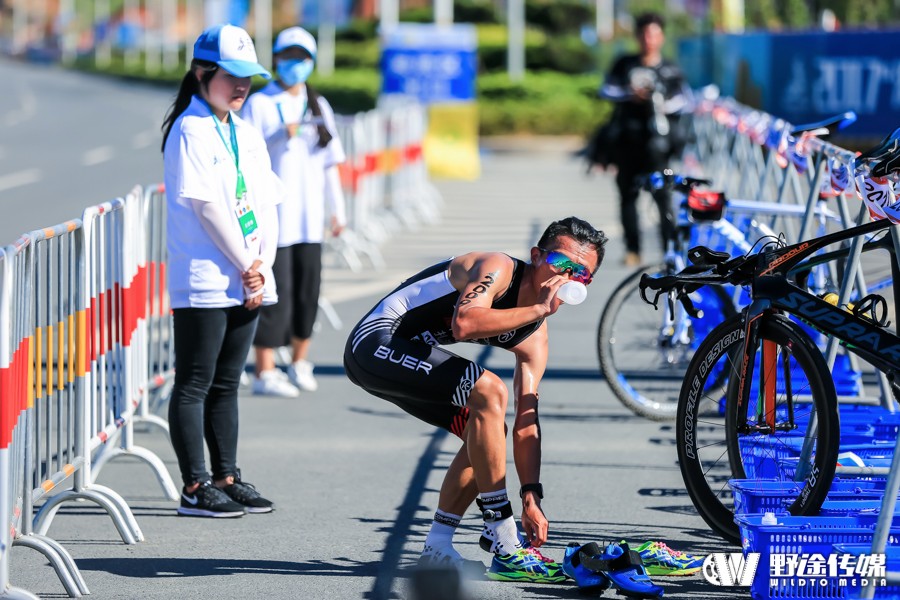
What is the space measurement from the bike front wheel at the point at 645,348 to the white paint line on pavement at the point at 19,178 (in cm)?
1464

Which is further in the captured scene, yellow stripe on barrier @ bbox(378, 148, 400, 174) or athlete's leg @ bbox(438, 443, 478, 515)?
yellow stripe on barrier @ bbox(378, 148, 400, 174)

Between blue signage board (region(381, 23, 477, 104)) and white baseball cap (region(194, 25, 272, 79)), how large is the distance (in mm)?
17932

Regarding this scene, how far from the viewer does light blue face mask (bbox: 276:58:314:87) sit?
8.71 metres

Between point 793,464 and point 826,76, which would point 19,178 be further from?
point 793,464

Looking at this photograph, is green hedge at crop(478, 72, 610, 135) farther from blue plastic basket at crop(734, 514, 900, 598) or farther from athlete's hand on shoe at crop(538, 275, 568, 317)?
blue plastic basket at crop(734, 514, 900, 598)

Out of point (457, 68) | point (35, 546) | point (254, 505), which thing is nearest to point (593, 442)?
point (254, 505)

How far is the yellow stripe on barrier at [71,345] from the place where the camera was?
5938 millimetres

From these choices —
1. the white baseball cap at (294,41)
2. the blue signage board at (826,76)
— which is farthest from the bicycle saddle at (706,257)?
the blue signage board at (826,76)

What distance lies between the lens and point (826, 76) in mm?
18141

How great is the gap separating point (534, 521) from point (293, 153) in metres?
4.39

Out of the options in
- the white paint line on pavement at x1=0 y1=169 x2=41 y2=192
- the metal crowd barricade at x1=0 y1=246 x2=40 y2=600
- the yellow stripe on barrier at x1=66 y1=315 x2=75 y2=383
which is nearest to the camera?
the metal crowd barricade at x1=0 y1=246 x2=40 y2=600

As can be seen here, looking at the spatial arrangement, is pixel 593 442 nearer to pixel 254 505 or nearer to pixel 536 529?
pixel 254 505

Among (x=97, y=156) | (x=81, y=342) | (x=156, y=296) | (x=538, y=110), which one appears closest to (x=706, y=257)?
(x=81, y=342)

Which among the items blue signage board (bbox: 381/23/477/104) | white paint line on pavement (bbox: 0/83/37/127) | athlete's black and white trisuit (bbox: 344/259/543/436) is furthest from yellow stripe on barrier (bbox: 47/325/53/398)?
white paint line on pavement (bbox: 0/83/37/127)
